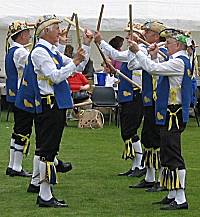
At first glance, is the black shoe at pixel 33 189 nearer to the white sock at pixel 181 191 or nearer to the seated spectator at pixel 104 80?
the white sock at pixel 181 191

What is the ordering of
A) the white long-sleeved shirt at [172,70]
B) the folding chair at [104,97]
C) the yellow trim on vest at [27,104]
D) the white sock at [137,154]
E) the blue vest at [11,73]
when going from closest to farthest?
the white long-sleeved shirt at [172,70], the yellow trim on vest at [27,104], the blue vest at [11,73], the white sock at [137,154], the folding chair at [104,97]

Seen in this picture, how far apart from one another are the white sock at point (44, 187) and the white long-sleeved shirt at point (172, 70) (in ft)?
4.65

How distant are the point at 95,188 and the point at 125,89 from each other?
144 cm

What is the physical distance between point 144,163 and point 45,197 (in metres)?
1.66

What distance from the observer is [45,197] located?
8.09m

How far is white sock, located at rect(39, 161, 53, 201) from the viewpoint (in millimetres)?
8016

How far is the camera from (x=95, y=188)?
30.1 ft

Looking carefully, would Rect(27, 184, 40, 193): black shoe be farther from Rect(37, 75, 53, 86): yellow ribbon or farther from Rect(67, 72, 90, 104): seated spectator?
Rect(67, 72, 90, 104): seated spectator

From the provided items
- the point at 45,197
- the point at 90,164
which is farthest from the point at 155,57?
the point at 90,164

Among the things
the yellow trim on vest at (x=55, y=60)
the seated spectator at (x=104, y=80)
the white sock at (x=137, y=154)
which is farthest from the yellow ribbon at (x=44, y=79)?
the seated spectator at (x=104, y=80)

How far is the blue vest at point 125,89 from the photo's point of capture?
9914 millimetres

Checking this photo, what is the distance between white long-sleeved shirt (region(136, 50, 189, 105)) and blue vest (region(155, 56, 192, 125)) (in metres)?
0.04

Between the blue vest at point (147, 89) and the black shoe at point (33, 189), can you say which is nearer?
the black shoe at point (33, 189)

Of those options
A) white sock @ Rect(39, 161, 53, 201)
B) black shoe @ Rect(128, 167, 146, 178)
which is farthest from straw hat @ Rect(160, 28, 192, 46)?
black shoe @ Rect(128, 167, 146, 178)
